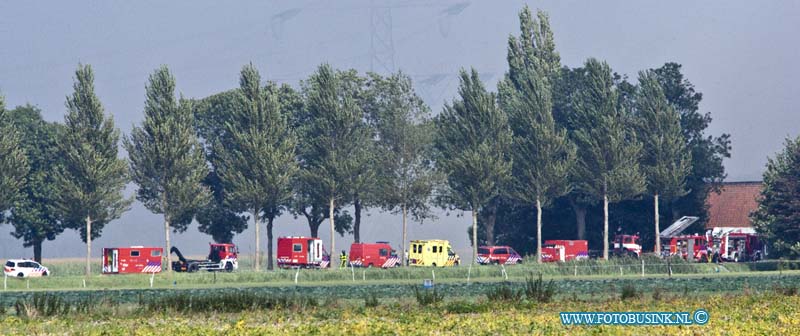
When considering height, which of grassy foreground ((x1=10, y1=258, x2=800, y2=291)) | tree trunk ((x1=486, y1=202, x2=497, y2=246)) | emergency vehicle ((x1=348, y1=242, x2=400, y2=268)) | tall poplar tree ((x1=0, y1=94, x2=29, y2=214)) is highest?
tall poplar tree ((x1=0, y1=94, x2=29, y2=214))

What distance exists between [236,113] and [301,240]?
12365 millimetres

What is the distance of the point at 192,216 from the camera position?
10950cm

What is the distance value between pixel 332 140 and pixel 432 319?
2567 inches

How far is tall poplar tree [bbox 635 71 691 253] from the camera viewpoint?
112 metres

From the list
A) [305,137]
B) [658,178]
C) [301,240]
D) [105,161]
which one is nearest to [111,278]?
[105,161]

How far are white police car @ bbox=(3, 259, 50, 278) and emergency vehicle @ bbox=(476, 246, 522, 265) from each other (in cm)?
3850

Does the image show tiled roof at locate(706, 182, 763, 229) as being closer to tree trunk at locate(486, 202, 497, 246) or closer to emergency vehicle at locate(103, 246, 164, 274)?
tree trunk at locate(486, 202, 497, 246)

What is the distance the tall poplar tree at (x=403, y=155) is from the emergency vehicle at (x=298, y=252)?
10453 millimetres

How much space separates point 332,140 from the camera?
105750 millimetres

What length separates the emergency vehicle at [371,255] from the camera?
340 feet

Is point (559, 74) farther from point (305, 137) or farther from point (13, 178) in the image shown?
point (13, 178)

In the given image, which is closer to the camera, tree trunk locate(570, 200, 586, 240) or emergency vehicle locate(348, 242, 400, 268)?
emergency vehicle locate(348, 242, 400, 268)

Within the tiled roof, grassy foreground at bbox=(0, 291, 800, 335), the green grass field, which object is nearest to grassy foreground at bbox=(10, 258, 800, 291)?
the tiled roof

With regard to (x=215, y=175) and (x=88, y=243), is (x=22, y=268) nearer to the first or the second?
(x=88, y=243)
